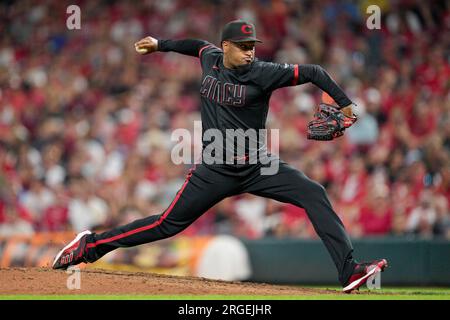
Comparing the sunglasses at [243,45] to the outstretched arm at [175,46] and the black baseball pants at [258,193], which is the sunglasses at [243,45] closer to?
the outstretched arm at [175,46]

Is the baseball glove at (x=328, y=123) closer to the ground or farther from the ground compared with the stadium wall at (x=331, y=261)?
farther from the ground

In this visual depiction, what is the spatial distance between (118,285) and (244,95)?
197cm

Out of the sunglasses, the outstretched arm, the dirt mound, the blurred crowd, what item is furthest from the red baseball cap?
the blurred crowd

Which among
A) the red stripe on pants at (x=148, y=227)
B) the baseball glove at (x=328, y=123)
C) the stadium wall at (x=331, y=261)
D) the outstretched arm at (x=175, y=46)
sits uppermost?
the outstretched arm at (x=175, y=46)

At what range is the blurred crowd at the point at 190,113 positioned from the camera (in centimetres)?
1236

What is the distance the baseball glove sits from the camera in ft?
23.9

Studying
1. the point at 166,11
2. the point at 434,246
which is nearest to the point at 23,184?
the point at 166,11

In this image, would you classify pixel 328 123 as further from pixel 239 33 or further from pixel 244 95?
pixel 239 33

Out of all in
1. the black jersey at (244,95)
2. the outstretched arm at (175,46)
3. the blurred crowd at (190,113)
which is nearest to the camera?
the black jersey at (244,95)

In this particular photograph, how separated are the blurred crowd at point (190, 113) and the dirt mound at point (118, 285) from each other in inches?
170

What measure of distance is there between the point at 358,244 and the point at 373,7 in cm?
489

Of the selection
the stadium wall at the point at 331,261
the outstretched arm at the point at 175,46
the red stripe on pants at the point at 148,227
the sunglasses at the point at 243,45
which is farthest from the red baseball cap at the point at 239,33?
Answer: the stadium wall at the point at 331,261

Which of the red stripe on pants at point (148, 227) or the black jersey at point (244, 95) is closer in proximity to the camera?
the black jersey at point (244, 95)

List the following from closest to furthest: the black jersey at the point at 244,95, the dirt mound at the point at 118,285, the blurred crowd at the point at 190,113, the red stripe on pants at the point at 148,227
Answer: the black jersey at the point at 244,95, the dirt mound at the point at 118,285, the red stripe on pants at the point at 148,227, the blurred crowd at the point at 190,113
